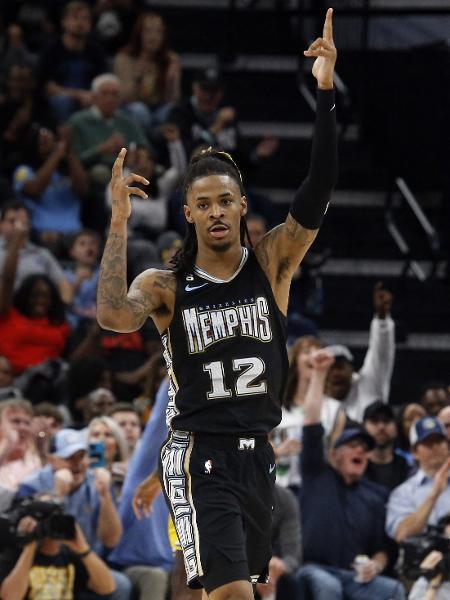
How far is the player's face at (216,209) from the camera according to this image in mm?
6523

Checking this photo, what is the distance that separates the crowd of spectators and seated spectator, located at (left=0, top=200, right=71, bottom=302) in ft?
0.06

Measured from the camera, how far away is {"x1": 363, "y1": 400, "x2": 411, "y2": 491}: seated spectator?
436 inches

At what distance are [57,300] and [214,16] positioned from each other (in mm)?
5176

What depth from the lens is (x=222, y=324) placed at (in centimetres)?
650

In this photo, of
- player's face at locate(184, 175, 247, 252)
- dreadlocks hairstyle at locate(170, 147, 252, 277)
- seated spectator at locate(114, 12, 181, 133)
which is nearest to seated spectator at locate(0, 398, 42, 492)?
dreadlocks hairstyle at locate(170, 147, 252, 277)

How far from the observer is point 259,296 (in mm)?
6598

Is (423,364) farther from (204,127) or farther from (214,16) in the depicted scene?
(214,16)

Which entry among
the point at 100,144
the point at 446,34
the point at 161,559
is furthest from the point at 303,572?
the point at 446,34

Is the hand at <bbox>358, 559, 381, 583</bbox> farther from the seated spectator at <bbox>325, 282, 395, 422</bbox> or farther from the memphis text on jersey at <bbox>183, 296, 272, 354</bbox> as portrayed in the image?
the memphis text on jersey at <bbox>183, 296, 272, 354</bbox>

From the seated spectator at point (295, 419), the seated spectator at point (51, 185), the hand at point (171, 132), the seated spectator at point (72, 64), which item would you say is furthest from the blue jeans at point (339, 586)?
the seated spectator at point (72, 64)

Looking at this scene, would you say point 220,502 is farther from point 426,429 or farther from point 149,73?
point 149,73

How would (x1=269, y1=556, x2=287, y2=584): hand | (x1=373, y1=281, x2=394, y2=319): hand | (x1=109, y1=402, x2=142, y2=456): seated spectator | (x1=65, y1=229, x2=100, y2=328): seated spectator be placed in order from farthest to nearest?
(x1=65, y1=229, x2=100, y2=328): seated spectator
(x1=373, y1=281, x2=394, y2=319): hand
(x1=109, y1=402, x2=142, y2=456): seated spectator
(x1=269, y1=556, x2=287, y2=584): hand

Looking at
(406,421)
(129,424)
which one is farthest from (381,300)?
(129,424)

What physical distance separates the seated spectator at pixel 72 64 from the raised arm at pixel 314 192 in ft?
26.3
